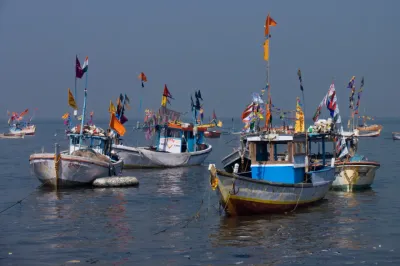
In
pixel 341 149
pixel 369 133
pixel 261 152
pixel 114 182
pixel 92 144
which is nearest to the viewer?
pixel 261 152

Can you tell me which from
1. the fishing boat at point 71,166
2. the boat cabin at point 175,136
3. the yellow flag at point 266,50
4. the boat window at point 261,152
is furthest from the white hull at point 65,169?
the boat cabin at point 175,136

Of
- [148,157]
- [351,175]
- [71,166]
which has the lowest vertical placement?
[351,175]

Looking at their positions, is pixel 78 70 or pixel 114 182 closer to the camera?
pixel 114 182

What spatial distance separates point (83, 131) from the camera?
36.8m

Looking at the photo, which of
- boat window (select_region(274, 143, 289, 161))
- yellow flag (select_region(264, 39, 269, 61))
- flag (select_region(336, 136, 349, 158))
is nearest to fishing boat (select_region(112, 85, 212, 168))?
flag (select_region(336, 136, 349, 158))

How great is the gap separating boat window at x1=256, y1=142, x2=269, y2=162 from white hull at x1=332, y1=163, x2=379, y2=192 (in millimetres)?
6690

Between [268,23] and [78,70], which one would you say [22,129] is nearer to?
[78,70]

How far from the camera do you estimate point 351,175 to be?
31594 mm

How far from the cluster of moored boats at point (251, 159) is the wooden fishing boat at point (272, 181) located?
0.03 meters

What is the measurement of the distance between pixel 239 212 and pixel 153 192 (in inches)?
384

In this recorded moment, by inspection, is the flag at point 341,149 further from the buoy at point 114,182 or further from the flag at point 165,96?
the flag at point 165,96

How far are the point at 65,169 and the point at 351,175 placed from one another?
45.1ft

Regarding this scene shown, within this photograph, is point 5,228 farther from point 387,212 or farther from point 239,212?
point 387,212

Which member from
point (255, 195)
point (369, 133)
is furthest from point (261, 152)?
point (369, 133)
